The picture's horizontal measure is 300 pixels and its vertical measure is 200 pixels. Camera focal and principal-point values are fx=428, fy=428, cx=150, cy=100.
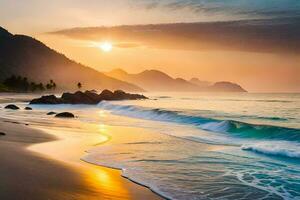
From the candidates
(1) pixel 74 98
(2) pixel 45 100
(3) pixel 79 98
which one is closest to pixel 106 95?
(3) pixel 79 98

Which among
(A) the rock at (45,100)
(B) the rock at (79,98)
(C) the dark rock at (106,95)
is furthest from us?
(C) the dark rock at (106,95)

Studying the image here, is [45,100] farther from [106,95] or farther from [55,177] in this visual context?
[55,177]

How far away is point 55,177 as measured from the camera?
12.1 meters

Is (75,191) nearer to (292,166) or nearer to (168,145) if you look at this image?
(292,166)

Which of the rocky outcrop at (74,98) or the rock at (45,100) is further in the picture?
the rocky outcrop at (74,98)

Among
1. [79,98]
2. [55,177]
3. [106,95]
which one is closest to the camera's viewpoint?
[55,177]

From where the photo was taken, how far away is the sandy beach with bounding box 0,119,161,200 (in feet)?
33.2

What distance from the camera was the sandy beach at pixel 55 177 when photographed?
33.2 ft

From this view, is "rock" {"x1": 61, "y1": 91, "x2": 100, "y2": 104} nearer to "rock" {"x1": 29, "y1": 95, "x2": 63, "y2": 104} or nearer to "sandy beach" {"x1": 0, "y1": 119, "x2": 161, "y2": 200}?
"rock" {"x1": 29, "y1": 95, "x2": 63, "y2": 104}

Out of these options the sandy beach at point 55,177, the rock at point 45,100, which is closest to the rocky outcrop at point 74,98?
the rock at point 45,100

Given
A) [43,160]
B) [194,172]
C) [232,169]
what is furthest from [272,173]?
[43,160]

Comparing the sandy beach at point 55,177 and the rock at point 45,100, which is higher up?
the rock at point 45,100

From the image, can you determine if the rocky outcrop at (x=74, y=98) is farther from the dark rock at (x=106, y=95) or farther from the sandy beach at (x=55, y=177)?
the sandy beach at (x=55, y=177)

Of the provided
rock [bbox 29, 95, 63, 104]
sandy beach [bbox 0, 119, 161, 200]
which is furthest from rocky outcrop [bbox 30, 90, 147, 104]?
sandy beach [bbox 0, 119, 161, 200]
